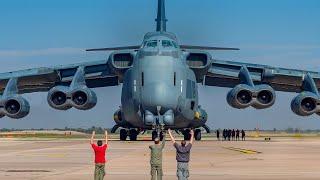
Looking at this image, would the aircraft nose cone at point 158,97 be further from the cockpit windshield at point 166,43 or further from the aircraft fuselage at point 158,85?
the cockpit windshield at point 166,43

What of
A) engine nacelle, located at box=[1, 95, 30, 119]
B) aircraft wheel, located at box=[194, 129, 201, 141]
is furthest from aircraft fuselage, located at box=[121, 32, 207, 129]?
aircraft wheel, located at box=[194, 129, 201, 141]

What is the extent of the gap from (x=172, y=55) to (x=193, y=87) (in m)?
4.01

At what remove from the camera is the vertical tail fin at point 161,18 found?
174ft

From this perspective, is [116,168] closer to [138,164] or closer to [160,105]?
[138,164]

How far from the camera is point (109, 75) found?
50.2 metres

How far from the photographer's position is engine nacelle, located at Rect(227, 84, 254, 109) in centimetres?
4594

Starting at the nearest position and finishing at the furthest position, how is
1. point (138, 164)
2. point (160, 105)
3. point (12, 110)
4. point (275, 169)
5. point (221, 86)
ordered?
point (275, 169)
point (138, 164)
point (160, 105)
point (12, 110)
point (221, 86)

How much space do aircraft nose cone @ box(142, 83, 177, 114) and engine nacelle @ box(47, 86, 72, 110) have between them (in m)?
5.94

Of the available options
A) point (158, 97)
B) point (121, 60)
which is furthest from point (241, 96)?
point (121, 60)

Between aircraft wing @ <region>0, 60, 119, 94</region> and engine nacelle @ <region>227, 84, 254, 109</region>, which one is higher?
aircraft wing @ <region>0, 60, 119, 94</region>

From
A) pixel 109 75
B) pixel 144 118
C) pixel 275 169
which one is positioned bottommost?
pixel 275 169

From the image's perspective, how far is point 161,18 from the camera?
53.1 metres

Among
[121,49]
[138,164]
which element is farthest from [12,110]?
[138,164]

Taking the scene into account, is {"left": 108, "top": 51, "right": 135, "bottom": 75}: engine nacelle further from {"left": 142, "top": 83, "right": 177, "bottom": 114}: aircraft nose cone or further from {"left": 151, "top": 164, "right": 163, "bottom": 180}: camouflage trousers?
{"left": 151, "top": 164, "right": 163, "bottom": 180}: camouflage trousers
